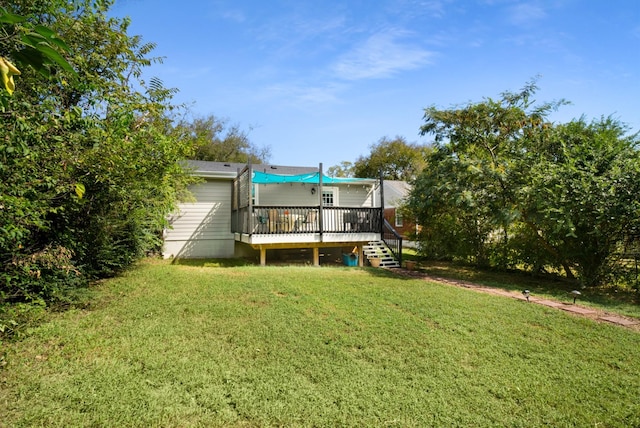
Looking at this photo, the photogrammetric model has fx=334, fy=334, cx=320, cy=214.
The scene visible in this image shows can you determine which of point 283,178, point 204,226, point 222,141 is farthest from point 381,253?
point 222,141

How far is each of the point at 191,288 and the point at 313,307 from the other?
2510 mm

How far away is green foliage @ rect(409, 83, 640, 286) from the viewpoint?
747 cm

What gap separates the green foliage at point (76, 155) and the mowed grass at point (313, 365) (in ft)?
3.16

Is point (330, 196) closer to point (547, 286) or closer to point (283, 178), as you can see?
point (283, 178)

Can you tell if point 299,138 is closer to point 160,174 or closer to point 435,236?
point 435,236

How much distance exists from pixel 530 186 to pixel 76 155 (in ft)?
29.8

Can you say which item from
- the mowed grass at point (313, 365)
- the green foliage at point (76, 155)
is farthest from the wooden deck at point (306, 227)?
the mowed grass at point (313, 365)

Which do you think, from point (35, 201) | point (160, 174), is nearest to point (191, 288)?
point (160, 174)

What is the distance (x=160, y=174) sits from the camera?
589 centimetres

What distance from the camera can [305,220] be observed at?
33.7 ft

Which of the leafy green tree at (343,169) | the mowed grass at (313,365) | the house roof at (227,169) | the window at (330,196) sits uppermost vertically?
the leafy green tree at (343,169)

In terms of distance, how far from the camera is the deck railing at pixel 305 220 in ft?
32.1

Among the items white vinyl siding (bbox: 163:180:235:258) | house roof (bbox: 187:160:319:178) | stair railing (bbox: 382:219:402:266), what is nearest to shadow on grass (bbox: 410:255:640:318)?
stair railing (bbox: 382:219:402:266)

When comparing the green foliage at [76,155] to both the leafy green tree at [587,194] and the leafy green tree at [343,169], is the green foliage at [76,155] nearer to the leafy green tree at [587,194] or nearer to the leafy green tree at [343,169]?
the leafy green tree at [587,194]
